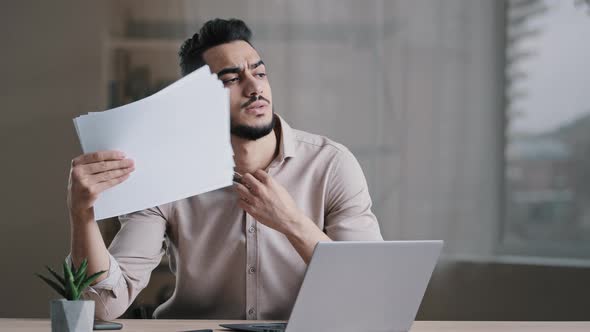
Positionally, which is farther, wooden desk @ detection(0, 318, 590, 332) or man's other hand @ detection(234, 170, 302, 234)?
man's other hand @ detection(234, 170, 302, 234)

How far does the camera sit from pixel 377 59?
11.0ft

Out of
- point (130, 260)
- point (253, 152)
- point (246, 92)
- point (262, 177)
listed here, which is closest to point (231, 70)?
point (246, 92)

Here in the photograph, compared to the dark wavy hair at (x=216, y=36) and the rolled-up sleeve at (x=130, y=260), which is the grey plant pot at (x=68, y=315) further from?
the dark wavy hair at (x=216, y=36)

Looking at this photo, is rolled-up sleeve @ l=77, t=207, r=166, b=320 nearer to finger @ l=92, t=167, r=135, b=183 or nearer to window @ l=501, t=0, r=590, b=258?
finger @ l=92, t=167, r=135, b=183

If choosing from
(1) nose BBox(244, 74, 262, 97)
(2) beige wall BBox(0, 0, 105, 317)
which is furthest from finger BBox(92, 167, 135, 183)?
(2) beige wall BBox(0, 0, 105, 317)

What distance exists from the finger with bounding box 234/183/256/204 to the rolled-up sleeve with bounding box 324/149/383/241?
29 cm

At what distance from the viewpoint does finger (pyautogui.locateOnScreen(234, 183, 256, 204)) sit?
1725mm

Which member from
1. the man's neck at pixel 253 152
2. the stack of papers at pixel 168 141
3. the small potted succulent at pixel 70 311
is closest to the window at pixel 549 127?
the man's neck at pixel 253 152

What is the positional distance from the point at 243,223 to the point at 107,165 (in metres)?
0.57

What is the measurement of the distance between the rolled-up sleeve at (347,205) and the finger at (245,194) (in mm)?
286

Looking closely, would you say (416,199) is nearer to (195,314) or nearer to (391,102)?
(391,102)

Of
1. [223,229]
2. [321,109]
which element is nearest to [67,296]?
[223,229]

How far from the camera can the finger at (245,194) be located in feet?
5.66

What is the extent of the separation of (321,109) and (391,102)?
296 mm
